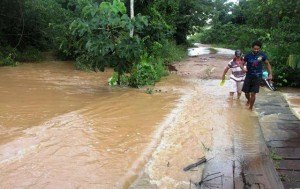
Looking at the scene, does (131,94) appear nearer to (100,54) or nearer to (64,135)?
(100,54)

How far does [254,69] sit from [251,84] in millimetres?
383

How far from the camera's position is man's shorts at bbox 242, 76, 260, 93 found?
8.86m

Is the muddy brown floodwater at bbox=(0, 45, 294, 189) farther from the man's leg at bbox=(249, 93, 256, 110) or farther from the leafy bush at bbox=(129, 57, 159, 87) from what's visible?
the leafy bush at bbox=(129, 57, 159, 87)

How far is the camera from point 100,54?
10797 mm

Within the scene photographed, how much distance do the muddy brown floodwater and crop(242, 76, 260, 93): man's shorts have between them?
0.56 metres

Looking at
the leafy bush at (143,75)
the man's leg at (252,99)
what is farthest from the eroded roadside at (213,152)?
the leafy bush at (143,75)

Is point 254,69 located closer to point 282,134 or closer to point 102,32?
point 282,134

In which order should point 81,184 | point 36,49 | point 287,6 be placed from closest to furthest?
point 81,184, point 287,6, point 36,49

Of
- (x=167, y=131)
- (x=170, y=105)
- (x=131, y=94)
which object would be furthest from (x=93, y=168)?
(x=131, y=94)

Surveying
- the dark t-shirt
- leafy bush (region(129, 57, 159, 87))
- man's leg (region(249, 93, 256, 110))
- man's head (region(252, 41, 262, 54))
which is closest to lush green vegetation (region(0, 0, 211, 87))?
leafy bush (region(129, 57, 159, 87))

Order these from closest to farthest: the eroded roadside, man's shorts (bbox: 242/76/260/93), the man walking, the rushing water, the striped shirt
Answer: the eroded roadside
the rushing water
the man walking
man's shorts (bbox: 242/76/260/93)
the striped shirt

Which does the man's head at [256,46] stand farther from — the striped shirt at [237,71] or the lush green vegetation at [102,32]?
the lush green vegetation at [102,32]

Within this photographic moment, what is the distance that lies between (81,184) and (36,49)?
17.2 meters

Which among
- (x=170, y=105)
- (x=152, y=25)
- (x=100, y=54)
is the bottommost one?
(x=170, y=105)
